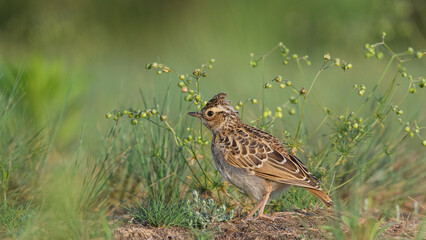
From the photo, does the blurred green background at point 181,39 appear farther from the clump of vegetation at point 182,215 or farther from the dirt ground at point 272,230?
the dirt ground at point 272,230

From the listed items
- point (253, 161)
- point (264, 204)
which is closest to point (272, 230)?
point (264, 204)

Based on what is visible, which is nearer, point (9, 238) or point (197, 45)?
point (9, 238)

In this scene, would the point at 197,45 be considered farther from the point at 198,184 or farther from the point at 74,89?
the point at 198,184

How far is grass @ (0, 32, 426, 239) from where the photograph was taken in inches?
193

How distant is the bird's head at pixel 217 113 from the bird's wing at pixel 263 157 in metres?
0.11

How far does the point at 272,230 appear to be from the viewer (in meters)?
4.83

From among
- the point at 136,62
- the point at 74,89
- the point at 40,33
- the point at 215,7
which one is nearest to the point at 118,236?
the point at 74,89

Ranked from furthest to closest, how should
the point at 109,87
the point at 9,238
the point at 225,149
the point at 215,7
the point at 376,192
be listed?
the point at 215,7
the point at 109,87
the point at 376,192
the point at 225,149
the point at 9,238

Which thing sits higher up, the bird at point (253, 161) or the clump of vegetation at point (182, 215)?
the bird at point (253, 161)

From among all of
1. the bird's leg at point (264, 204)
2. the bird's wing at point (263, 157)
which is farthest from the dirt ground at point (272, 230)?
the bird's wing at point (263, 157)

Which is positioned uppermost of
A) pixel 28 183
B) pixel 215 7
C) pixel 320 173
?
pixel 215 7

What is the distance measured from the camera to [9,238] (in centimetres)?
460

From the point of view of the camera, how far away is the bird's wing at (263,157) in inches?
203

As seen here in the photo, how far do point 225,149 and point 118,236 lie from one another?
1.25 m
